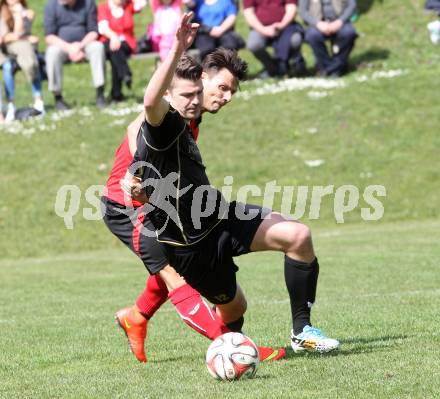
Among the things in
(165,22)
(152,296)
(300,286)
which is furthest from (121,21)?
(300,286)

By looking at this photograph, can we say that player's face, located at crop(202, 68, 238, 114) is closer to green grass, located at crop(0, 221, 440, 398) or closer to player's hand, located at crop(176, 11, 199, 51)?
player's hand, located at crop(176, 11, 199, 51)

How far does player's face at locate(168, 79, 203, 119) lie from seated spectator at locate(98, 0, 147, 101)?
13861mm

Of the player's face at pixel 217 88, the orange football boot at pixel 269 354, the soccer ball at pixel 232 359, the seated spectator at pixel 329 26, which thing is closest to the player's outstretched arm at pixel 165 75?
the player's face at pixel 217 88

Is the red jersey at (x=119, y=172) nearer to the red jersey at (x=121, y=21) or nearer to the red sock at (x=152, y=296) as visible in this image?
the red sock at (x=152, y=296)

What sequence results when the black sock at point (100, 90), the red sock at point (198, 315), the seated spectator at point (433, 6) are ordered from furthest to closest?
the seated spectator at point (433, 6), the black sock at point (100, 90), the red sock at point (198, 315)

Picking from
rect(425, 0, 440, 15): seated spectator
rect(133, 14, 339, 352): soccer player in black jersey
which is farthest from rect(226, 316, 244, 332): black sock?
rect(425, 0, 440, 15): seated spectator

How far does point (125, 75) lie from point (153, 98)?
48.6ft

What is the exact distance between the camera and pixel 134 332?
723 centimetres

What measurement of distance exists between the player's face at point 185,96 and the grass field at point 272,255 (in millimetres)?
1586

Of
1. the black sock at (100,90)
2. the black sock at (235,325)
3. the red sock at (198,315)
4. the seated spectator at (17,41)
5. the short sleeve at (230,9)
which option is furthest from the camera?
the short sleeve at (230,9)

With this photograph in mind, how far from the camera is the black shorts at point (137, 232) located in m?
6.94

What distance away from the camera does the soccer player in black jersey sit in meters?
6.11

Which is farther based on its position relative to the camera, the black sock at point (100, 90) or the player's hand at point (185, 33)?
the black sock at point (100, 90)

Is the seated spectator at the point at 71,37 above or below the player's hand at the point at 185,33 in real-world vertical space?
below
